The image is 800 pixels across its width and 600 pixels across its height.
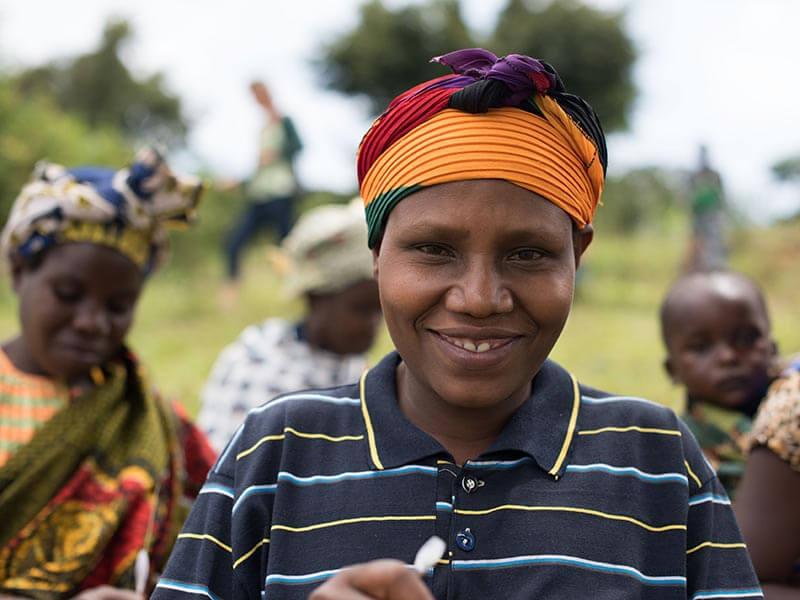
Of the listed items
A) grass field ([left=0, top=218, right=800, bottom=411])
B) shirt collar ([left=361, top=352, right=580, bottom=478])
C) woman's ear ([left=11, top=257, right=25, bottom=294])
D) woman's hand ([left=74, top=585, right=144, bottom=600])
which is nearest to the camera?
shirt collar ([left=361, top=352, right=580, bottom=478])

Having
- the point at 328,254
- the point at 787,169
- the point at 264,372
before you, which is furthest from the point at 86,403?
the point at 787,169

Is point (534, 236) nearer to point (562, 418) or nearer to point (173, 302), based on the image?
point (562, 418)

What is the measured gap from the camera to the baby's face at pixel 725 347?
3.01m

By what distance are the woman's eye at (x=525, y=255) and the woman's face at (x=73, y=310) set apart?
1672 mm

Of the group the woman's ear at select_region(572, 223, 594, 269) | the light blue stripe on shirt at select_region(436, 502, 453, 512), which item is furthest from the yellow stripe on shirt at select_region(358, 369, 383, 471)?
the woman's ear at select_region(572, 223, 594, 269)

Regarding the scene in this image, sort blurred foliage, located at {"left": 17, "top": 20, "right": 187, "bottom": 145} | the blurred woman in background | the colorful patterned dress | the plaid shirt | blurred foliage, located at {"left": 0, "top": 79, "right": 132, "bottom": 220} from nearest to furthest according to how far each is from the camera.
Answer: the blurred woman in background
the colorful patterned dress
the plaid shirt
blurred foliage, located at {"left": 0, "top": 79, "right": 132, "bottom": 220}
blurred foliage, located at {"left": 17, "top": 20, "right": 187, "bottom": 145}

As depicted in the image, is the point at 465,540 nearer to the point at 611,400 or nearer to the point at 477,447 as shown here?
the point at 477,447

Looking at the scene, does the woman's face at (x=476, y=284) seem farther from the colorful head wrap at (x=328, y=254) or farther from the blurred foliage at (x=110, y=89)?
the blurred foliage at (x=110, y=89)

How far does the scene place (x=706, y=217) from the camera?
29.9 ft

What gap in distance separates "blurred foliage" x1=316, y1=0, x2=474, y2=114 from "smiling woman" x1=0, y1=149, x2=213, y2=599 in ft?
52.6

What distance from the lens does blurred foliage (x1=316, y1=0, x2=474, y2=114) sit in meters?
18.4

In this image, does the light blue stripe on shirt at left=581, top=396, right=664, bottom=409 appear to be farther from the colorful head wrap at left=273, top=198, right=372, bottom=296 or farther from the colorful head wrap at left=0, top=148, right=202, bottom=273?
the colorful head wrap at left=273, top=198, right=372, bottom=296

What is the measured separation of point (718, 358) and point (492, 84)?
1895 mm

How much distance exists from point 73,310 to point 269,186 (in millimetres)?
6415
